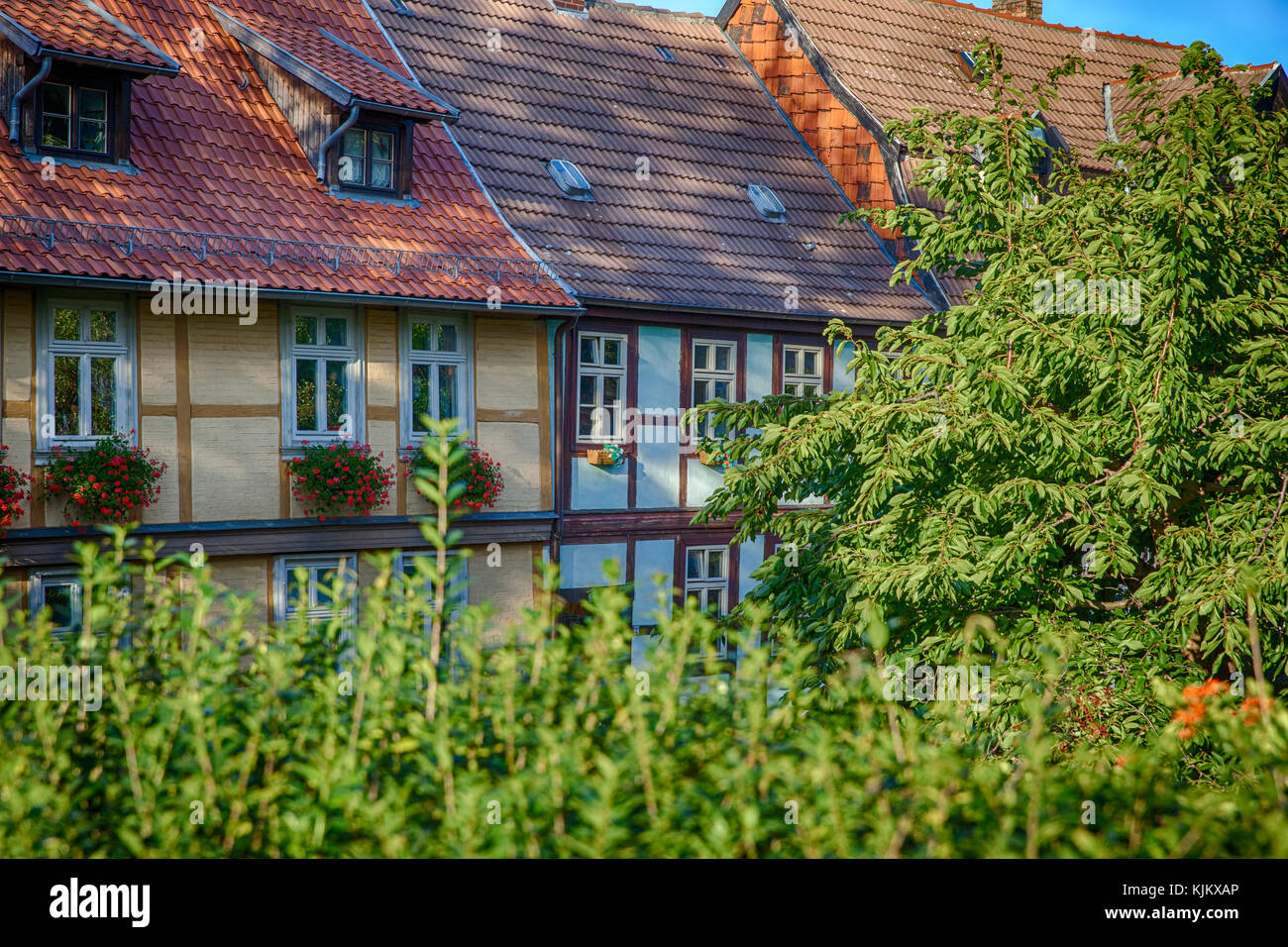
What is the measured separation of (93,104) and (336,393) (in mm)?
3418

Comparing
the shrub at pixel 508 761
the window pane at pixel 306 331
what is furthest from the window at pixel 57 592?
the shrub at pixel 508 761

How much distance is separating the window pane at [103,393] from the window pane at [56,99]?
2387 millimetres

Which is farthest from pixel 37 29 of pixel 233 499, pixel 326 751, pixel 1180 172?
pixel 326 751

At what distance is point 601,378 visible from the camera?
15.3 metres

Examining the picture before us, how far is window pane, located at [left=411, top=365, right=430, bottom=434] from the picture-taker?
1377 centimetres

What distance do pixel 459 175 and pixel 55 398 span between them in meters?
5.41

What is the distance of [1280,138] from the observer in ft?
29.0

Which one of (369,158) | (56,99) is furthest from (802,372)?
(56,99)

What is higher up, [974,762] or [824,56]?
[824,56]

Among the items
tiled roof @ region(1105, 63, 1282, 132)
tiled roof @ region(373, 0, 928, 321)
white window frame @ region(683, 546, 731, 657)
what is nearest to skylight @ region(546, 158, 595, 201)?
tiled roof @ region(373, 0, 928, 321)

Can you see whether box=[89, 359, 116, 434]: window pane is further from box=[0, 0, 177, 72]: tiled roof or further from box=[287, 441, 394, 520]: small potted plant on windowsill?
box=[0, 0, 177, 72]: tiled roof

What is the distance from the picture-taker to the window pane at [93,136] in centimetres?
1249

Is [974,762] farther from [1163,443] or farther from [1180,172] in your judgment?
[1180,172]

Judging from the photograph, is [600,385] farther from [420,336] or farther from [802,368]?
[802,368]
